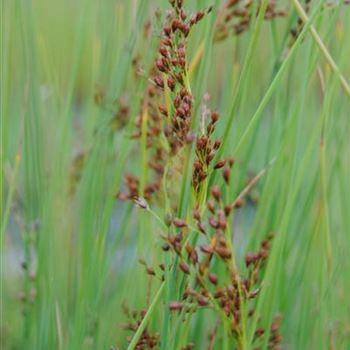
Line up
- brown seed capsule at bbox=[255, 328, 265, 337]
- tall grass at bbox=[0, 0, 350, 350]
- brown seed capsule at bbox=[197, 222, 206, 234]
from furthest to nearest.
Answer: tall grass at bbox=[0, 0, 350, 350]
brown seed capsule at bbox=[255, 328, 265, 337]
brown seed capsule at bbox=[197, 222, 206, 234]

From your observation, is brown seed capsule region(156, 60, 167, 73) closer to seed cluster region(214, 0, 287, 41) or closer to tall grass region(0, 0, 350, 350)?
tall grass region(0, 0, 350, 350)

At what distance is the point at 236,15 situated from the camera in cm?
151

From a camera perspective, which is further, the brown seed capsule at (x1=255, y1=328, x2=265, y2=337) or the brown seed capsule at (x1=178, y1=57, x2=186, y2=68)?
the brown seed capsule at (x1=255, y1=328, x2=265, y2=337)

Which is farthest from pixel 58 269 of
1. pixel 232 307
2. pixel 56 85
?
pixel 232 307

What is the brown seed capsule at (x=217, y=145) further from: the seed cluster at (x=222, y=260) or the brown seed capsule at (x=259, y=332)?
the brown seed capsule at (x=259, y=332)

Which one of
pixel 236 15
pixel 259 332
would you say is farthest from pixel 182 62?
pixel 236 15

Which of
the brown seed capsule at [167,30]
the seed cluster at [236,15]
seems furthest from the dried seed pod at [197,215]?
the seed cluster at [236,15]

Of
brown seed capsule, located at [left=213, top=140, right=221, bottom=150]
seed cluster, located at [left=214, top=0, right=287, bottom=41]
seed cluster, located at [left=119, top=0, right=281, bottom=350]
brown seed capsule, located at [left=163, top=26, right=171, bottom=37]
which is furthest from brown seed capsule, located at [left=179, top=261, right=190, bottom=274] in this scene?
seed cluster, located at [left=214, top=0, right=287, bottom=41]

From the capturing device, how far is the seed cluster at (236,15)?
1463 millimetres

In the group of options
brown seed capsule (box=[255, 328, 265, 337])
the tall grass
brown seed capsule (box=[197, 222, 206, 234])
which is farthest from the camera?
the tall grass

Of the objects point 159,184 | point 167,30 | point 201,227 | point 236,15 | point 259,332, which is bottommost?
point 259,332

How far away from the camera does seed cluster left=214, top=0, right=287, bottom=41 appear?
1463mm

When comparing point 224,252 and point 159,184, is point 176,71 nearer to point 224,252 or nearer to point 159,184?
point 224,252

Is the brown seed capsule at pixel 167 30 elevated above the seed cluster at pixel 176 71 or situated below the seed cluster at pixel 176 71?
above
